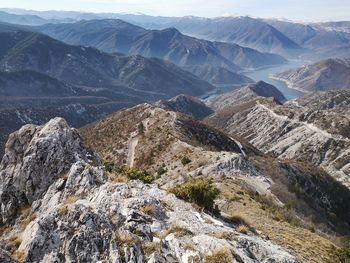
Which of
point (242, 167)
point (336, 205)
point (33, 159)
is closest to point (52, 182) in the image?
point (33, 159)

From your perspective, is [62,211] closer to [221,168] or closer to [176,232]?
[176,232]

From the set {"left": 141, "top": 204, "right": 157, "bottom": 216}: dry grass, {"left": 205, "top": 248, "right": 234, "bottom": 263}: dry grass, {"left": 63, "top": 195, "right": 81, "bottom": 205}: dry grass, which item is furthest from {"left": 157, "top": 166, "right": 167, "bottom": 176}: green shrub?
{"left": 205, "top": 248, "right": 234, "bottom": 263}: dry grass

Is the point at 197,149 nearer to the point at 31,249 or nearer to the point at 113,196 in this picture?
the point at 113,196

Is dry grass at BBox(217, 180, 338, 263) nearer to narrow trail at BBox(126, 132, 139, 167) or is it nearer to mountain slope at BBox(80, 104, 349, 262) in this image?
mountain slope at BBox(80, 104, 349, 262)

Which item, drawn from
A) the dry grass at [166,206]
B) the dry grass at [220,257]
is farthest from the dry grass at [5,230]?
the dry grass at [220,257]

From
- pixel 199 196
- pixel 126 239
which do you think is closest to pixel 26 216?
pixel 199 196

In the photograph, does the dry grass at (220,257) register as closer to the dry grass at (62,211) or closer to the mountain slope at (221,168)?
the mountain slope at (221,168)
